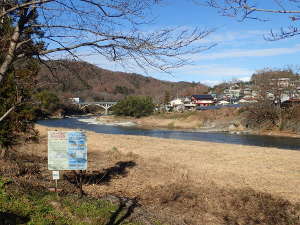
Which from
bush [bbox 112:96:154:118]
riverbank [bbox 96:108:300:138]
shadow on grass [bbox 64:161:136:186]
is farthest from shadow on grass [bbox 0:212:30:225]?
bush [bbox 112:96:154:118]

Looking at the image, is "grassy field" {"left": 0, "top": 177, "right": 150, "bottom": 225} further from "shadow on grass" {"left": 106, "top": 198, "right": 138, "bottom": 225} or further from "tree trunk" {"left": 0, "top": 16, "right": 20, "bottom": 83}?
"tree trunk" {"left": 0, "top": 16, "right": 20, "bottom": 83}

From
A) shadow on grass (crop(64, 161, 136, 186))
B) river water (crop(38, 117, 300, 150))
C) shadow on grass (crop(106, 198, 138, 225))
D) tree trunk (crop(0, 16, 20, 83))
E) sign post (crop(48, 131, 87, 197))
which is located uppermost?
tree trunk (crop(0, 16, 20, 83))

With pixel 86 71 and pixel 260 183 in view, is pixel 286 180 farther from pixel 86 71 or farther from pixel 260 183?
pixel 86 71

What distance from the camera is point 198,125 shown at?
184ft

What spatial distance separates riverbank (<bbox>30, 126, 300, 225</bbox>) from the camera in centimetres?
788

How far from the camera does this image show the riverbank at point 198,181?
7.88m

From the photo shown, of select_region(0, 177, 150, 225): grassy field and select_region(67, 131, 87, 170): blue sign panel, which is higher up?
select_region(67, 131, 87, 170): blue sign panel

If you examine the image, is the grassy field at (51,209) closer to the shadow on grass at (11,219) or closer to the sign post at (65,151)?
the shadow on grass at (11,219)

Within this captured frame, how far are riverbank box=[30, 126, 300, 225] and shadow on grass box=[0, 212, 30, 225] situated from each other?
289 cm

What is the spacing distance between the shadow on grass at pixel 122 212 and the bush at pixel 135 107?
70646mm

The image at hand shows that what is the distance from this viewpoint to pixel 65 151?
6.95 meters

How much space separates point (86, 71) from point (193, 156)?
10250mm

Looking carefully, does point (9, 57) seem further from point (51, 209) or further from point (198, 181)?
point (198, 181)

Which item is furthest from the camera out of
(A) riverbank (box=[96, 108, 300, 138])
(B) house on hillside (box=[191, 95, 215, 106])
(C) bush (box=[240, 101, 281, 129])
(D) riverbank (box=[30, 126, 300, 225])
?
(B) house on hillside (box=[191, 95, 215, 106])
